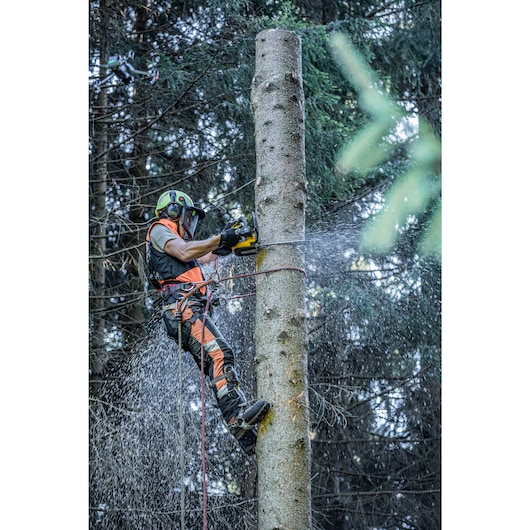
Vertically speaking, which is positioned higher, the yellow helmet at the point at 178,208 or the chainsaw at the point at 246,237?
the yellow helmet at the point at 178,208

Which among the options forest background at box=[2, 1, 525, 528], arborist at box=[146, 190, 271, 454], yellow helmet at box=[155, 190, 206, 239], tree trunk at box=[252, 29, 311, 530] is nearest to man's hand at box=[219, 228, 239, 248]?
arborist at box=[146, 190, 271, 454]

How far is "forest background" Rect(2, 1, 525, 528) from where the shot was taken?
3.17 metres

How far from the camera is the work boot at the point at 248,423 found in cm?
269

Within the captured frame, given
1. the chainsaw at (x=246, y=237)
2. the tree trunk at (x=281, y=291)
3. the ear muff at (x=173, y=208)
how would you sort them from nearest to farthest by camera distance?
1. the tree trunk at (x=281, y=291)
2. the chainsaw at (x=246, y=237)
3. the ear muff at (x=173, y=208)

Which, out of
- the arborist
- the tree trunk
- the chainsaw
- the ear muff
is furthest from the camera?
the ear muff

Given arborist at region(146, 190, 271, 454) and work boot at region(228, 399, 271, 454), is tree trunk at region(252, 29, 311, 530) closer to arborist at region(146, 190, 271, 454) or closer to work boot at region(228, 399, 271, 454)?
work boot at region(228, 399, 271, 454)

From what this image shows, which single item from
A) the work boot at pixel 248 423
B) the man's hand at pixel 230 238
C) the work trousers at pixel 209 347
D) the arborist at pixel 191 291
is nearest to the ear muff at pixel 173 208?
the arborist at pixel 191 291

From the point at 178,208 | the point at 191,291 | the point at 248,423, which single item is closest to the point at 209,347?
the point at 191,291

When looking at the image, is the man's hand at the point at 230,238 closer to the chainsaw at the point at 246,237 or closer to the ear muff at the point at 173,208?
the chainsaw at the point at 246,237
